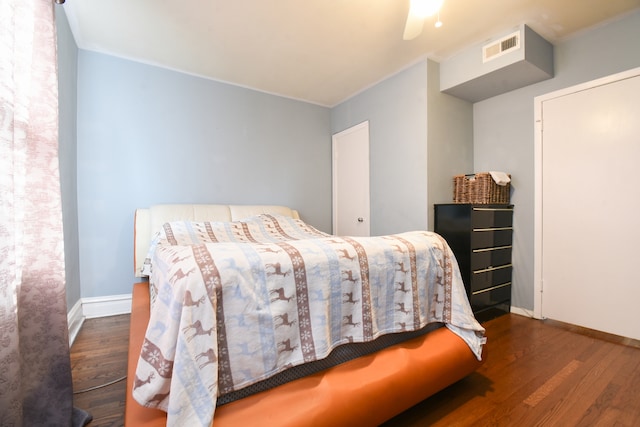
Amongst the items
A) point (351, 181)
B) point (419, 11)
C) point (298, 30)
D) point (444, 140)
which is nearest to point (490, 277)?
point (444, 140)

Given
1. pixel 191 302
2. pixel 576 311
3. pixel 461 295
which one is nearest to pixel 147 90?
pixel 191 302

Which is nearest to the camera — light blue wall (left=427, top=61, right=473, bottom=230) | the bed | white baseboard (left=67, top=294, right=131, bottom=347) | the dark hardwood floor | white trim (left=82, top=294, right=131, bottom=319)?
the bed

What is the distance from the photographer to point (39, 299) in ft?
3.51

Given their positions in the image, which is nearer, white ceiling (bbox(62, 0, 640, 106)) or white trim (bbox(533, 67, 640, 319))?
white ceiling (bbox(62, 0, 640, 106))

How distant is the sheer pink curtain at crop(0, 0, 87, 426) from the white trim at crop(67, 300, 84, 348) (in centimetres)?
114

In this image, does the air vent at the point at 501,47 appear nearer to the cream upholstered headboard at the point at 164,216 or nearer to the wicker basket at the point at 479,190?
the wicker basket at the point at 479,190

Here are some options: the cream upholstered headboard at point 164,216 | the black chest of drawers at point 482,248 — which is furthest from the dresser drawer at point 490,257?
the cream upholstered headboard at point 164,216

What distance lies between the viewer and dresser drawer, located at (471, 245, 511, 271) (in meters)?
2.42

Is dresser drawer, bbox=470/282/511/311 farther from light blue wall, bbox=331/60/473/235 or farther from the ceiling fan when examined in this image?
the ceiling fan

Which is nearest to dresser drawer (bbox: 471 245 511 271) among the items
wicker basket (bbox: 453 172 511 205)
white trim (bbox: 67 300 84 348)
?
wicker basket (bbox: 453 172 511 205)

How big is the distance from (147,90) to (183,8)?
41.3 inches

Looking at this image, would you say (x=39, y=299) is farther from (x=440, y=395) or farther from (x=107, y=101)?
(x=107, y=101)

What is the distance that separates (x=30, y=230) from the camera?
3.43 feet

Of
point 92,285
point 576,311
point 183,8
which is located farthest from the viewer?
point 92,285
